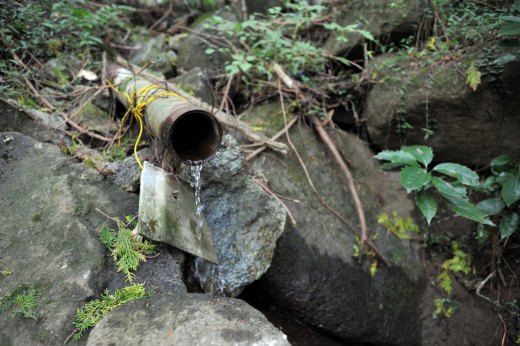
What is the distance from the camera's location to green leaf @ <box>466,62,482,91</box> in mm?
3688

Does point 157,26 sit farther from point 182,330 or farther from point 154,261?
point 182,330

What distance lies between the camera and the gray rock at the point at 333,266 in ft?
11.3

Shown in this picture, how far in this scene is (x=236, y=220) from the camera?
125 inches

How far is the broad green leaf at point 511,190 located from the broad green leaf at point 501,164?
0.21 metres

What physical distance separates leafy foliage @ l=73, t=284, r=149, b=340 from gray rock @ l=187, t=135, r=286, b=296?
0.70 metres

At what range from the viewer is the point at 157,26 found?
6562 millimetres

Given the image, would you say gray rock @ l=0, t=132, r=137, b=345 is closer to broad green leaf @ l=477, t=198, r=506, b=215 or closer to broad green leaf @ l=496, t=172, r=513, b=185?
broad green leaf @ l=477, t=198, r=506, b=215

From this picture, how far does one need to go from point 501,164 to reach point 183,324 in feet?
10.8

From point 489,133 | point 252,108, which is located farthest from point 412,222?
point 252,108

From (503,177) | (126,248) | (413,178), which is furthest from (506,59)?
(126,248)

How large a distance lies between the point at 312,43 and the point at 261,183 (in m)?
2.58

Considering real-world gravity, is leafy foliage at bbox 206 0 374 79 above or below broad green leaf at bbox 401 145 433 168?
above

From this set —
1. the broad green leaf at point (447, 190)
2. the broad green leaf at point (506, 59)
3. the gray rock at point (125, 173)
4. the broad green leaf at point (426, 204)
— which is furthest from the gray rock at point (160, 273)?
the broad green leaf at point (506, 59)

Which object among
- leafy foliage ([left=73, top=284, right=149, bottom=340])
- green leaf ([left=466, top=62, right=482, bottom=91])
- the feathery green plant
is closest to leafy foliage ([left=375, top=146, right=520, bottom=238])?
green leaf ([left=466, top=62, right=482, bottom=91])
